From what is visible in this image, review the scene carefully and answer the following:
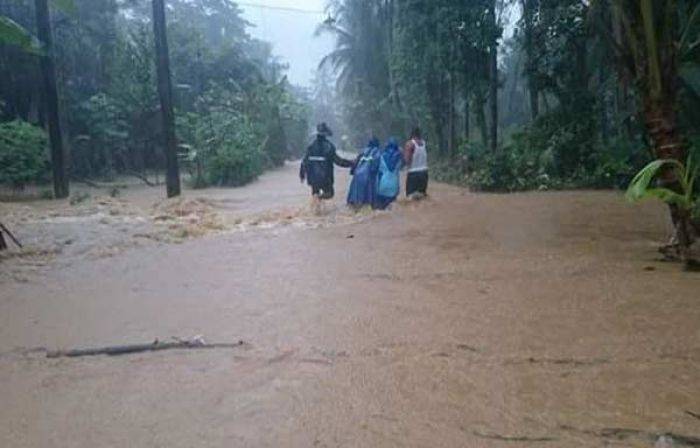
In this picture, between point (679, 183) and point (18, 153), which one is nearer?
point (679, 183)

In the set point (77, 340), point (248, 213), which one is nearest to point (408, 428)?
point (77, 340)

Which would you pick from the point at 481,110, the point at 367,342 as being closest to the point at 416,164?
the point at 481,110

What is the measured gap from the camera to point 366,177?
13.7 meters

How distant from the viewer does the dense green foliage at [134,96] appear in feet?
82.7

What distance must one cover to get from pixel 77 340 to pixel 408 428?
3.09m

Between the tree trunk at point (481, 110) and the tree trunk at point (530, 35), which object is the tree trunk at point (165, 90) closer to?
the tree trunk at point (481, 110)

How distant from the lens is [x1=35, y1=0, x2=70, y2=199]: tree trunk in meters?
19.8

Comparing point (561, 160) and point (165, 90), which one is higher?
point (165, 90)

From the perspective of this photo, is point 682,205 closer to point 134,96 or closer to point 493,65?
point 493,65

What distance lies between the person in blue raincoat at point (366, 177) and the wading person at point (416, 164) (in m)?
0.79

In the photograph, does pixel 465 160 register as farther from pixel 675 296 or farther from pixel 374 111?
pixel 374 111

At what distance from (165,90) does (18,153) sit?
5952 mm

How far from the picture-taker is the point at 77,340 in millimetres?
5359

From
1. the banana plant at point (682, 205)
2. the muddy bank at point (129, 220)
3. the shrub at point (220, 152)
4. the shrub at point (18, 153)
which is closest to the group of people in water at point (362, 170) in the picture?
the muddy bank at point (129, 220)
